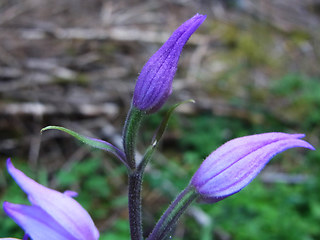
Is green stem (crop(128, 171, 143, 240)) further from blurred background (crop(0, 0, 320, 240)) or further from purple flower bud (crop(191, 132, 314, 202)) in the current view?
blurred background (crop(0, 0, 320, 240))

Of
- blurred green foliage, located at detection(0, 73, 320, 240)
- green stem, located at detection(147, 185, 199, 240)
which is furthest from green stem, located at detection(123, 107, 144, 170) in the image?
blurred green foliage, located at detection(0, 73, 320, 240)

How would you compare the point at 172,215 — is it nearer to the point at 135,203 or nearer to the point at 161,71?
→ the point at 135,203

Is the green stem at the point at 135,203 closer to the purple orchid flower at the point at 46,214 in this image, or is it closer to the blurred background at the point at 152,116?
the purple orchid flower at the point at 46,214

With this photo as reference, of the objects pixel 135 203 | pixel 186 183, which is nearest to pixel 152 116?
pixel 186 183

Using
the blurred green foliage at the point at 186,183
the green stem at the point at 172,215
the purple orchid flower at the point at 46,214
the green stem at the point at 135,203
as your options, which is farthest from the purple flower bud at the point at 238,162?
the blurred green foliage at the point at 186,183

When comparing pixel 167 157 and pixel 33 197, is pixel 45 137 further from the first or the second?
pixel 33 197
